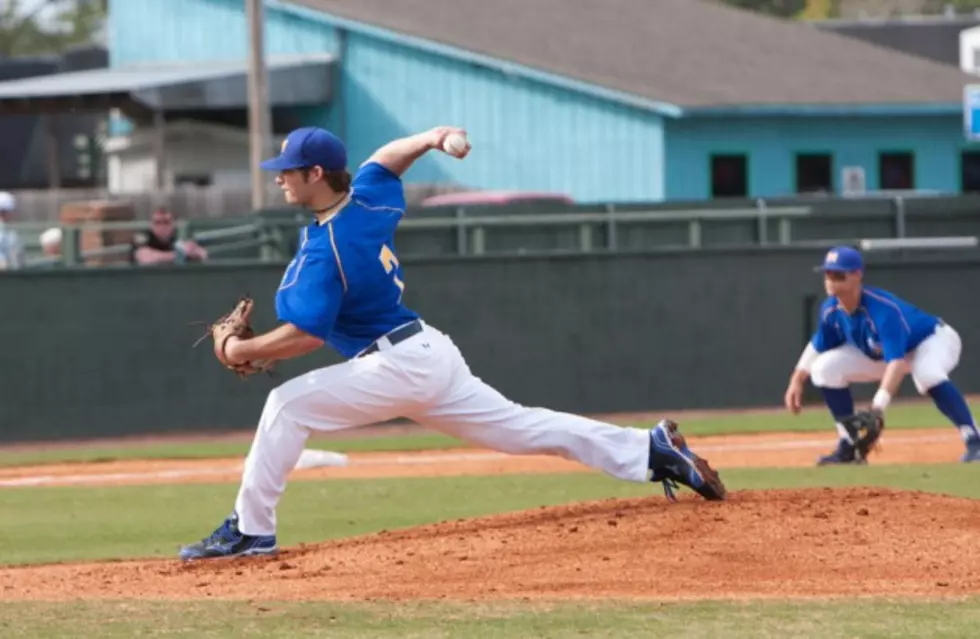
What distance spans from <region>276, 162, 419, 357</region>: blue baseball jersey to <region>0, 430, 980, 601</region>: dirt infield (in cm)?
102

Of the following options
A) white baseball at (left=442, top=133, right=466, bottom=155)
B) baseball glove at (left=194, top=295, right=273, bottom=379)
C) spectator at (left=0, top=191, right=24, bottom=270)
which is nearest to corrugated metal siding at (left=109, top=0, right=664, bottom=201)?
spectator at (left=0, top=191, right=24, bottom=270)

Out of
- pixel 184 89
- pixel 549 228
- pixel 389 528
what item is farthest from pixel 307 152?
pixel 184 89

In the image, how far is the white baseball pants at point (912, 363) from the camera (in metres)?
13.0

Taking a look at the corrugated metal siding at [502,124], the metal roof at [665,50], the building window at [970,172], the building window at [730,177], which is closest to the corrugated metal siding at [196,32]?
the metal roof at [665,50]

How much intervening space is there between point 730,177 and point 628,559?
83.0 ft

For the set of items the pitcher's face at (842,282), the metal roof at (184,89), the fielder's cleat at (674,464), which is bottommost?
the fielder's cleat at (674,464)

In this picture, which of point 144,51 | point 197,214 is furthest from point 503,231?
point 144,51

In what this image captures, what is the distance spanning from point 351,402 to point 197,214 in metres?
22.7

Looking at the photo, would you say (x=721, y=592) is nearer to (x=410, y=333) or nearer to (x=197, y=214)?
(x=410, y=333)

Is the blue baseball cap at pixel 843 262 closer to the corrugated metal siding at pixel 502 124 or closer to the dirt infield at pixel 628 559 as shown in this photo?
the dirt infield at pixel 628 559

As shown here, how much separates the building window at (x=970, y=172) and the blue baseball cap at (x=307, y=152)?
28050mm

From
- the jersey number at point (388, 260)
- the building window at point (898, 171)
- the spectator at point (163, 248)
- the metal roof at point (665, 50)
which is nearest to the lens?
the jersey number at point (388, 260)

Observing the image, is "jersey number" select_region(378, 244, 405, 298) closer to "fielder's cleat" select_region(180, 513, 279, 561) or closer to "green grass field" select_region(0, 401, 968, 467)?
"fielder's cleat" select_region(180, 513, 279, 561)

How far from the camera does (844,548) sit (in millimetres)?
8578
